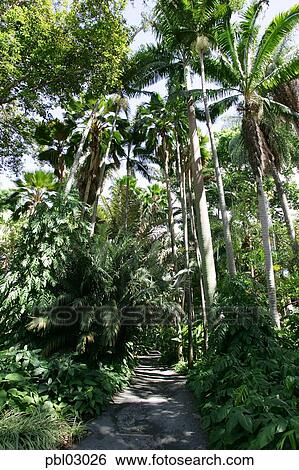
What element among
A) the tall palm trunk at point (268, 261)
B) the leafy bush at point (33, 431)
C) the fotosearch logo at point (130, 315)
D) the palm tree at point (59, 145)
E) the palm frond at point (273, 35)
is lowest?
the leafy bush at point (33, 431)

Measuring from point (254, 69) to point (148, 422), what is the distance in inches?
368

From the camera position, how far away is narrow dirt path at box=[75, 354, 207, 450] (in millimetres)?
4520

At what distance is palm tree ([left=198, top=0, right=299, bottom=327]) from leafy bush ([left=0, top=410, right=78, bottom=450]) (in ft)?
21.1

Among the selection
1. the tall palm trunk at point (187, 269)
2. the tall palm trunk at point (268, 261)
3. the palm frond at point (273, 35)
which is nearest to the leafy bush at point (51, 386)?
the tall palm trunk at point (187, 269)

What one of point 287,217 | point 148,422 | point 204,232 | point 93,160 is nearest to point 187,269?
point 204,232

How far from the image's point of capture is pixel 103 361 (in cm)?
746

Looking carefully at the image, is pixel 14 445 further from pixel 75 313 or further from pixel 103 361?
pixel 103 361

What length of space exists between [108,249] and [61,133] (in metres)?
5.49

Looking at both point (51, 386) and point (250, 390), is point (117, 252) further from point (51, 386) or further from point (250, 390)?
point (250, 390)

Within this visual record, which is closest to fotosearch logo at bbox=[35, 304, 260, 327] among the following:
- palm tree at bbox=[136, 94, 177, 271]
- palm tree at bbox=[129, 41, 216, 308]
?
palm tree at bbox=[129, 41, 216, 308]

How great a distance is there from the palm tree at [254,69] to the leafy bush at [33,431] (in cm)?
644

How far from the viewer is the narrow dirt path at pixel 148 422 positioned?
4520 mm

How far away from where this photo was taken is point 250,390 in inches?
163

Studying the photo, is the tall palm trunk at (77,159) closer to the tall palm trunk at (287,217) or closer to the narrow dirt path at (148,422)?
the narrow dirt path at (148,422)
